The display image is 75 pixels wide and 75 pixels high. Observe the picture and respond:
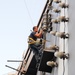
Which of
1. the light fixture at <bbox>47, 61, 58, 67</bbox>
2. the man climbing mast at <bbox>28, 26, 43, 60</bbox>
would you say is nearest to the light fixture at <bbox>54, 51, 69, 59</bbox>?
the light fixture at <bbox>47, 61, 58, 67</bbox>

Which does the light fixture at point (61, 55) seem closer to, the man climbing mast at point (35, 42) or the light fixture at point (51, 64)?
the light fixture at point (51, 64)

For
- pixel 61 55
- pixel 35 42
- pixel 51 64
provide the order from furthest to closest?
1. pixel 35 42
2. pixel 51 64
3. pixel 61 55

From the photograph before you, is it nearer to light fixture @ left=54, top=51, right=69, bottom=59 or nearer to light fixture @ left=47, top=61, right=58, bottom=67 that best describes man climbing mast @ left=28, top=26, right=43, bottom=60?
light fixture @ left=47, top=61, right=58, bottom=67

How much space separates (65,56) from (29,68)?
22.6ft

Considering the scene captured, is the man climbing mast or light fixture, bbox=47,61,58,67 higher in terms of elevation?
the man climbing mast

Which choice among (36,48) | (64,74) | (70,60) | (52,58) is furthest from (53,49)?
(36,48)

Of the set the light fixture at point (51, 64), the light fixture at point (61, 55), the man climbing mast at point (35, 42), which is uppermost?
the man climbing mast at point (35, 42)

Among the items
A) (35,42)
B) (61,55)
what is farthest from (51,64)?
(35,42)

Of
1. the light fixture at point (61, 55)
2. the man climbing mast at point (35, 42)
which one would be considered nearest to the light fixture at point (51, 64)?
the light fixture at point (61, 55)

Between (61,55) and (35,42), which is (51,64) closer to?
(61,55)

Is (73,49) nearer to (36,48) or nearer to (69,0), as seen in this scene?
(69,0)

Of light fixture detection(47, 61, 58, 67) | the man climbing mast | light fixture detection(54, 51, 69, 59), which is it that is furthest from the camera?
the man climbing mast

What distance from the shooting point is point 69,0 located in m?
7.41

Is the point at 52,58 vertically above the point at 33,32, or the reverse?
the point at 33,32
